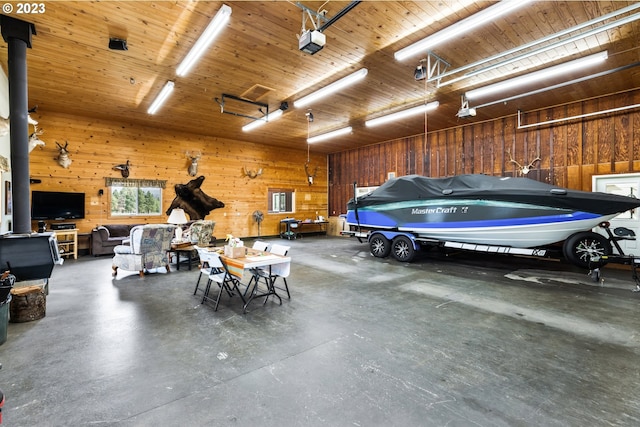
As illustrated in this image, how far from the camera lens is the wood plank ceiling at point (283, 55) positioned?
392 cm

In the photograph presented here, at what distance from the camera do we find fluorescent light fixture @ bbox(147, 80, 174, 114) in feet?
19.9

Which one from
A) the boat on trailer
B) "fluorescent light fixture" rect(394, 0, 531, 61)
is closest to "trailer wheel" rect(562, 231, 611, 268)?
the boat on trailer

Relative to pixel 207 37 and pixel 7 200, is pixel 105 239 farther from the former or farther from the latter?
pixel 207 37

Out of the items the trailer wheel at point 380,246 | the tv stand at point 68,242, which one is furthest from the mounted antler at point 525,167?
the tv stand at point 68,242

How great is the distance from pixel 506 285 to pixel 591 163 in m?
4.73

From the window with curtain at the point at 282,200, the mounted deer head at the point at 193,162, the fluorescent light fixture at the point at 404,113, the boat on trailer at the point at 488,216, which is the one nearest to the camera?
the boat on trailer at the point at 488,216

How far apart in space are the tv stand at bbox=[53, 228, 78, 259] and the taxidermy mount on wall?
3.26m

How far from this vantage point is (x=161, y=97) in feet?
21.7

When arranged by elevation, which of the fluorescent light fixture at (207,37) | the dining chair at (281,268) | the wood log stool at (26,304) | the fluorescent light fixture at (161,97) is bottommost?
the wood log stool at (26,304)

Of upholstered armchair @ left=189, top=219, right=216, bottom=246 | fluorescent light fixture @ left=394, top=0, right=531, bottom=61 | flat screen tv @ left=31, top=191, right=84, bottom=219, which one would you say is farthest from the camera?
flat screen tv @ left=31, top=191, right=84, bottom=219

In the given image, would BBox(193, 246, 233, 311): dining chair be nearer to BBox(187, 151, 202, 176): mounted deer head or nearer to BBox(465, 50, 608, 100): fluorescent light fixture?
BBox(465, 50, 608, 100): fluorescent light fixture

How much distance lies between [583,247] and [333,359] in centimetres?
567

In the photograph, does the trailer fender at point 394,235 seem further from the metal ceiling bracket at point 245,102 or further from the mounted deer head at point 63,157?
the mounted deer head at point 63,157

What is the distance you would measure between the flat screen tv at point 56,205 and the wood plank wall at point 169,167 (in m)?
0.36
